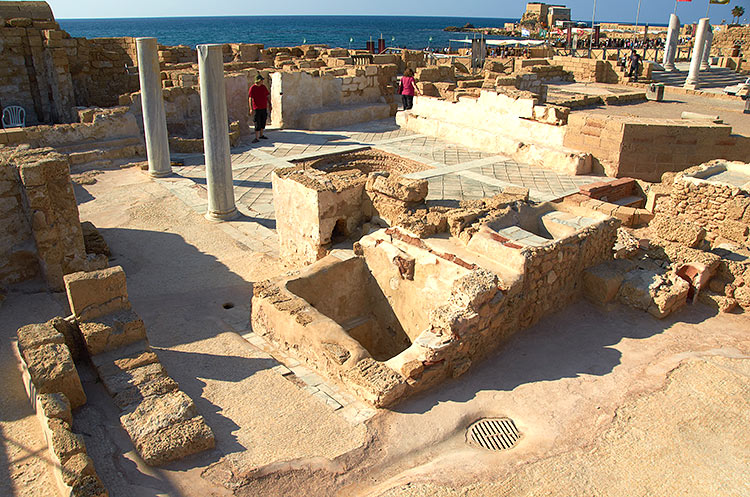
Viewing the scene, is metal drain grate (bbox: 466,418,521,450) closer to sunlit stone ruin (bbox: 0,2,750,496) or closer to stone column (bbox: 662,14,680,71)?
sunlit stone ruin (bbox: 0,2,750,496)

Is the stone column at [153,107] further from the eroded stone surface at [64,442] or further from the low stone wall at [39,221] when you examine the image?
the eroded stone surface at [64,442]

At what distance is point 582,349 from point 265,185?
761cm

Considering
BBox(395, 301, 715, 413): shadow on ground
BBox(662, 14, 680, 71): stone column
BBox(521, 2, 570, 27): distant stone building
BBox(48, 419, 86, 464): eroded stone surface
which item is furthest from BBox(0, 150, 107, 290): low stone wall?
BBox(521, 2, 570, 27): distant stone building

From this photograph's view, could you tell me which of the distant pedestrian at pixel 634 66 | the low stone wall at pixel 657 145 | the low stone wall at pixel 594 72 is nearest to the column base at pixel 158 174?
the low stone wall at pixel 657 145

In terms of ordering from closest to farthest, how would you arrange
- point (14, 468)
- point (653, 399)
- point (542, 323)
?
1. point (14, 468)
2. point (653, 399)
3. point (542, 323)

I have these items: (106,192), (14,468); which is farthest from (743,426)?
(106,192)

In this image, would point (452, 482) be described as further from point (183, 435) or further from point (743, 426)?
point (743, 426)

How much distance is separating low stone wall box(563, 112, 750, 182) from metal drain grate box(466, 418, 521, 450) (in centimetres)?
831

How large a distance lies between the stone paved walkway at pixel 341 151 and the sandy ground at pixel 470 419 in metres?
3.20

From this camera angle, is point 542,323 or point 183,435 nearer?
point 183,435

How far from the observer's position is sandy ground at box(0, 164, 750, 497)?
404 cm

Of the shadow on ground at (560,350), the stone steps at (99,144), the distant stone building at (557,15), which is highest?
the distant stone building at (557,15)

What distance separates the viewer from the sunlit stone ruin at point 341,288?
4391 millimetres

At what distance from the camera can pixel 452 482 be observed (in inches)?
159
